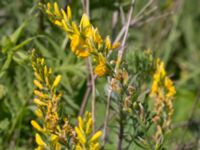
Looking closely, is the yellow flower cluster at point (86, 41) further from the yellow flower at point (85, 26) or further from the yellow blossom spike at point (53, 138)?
the yellow blossom spike at point (53, 138)

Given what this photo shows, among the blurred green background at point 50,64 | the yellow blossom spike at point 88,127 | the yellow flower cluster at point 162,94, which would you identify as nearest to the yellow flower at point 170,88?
the yellow flower cluster at point 162,94

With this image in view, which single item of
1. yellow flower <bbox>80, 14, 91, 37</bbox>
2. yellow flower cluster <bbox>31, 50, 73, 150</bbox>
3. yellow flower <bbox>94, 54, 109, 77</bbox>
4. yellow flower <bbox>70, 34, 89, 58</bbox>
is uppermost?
yellow flower <bbox>80, 14, 91, 37</bbox>

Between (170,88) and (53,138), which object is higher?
(170,88)

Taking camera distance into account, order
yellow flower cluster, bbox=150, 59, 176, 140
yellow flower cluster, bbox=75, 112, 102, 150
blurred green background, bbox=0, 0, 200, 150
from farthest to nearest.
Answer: blurred green background, bbox=0, 0, 200, 150
yellow flower cluster, bbox=150, 59, 176, 140
yellow flower cluster, bbox=75, 112, 102, 150

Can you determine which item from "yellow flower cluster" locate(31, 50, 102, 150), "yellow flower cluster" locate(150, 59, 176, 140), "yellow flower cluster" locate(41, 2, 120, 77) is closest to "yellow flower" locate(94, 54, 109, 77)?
"yellow flower cluster" locate(41, 2, 120, 77)

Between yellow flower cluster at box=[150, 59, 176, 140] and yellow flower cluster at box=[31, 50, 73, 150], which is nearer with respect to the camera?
yellow flower cluster at box=[31, 50, 73, 150]

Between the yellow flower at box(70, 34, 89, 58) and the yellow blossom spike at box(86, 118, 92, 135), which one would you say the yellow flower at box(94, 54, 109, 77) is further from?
the yellow blossom spike at box(86, 118, 92, 135)

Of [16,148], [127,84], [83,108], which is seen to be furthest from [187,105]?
[127,84]

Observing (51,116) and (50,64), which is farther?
(50,64)

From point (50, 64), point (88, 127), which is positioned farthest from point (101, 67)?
point (50, 64)

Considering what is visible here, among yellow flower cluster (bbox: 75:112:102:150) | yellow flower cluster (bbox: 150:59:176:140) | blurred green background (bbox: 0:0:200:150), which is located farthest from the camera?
blurred green background (bbox: 0:0:200:150)

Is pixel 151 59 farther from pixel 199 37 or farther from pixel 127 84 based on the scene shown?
pixel 199 37

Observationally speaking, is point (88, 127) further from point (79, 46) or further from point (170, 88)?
point (170, 88)
